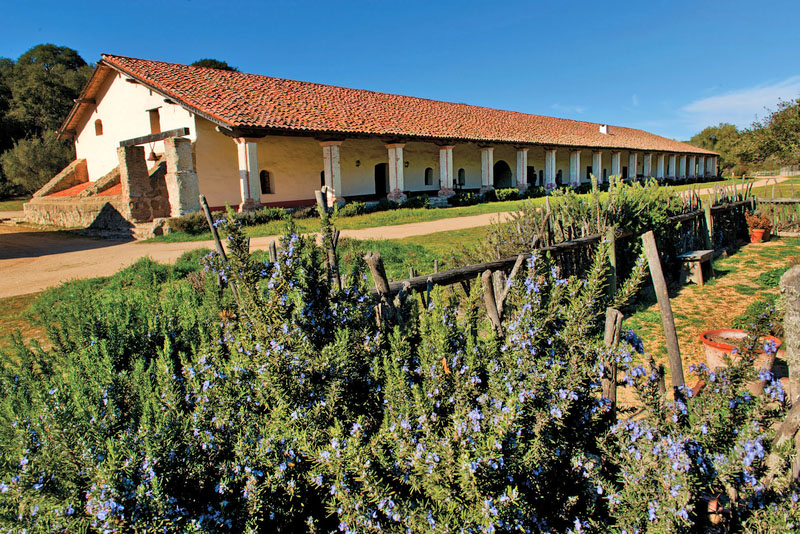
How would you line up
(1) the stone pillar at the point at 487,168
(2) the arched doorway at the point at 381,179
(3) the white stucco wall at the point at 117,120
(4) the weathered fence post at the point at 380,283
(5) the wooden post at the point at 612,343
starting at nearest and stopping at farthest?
(5) the wooden post at the point at 612,343
(4) the weathered fence post at the point at 380,283
(3) the white stucco wall at the point at 117,120
(2) the arched doorway at the point at 381,179
(1) the stone pillar at the point at 487,168

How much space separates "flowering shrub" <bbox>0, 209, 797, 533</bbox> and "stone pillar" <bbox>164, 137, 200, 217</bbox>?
14.3 meters

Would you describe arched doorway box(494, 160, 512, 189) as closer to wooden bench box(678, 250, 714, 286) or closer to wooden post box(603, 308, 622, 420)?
wooden bench box(678, 250, 714, 286)

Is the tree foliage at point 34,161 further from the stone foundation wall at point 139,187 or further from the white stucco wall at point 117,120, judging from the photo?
the stone foundation wall at point 139,187

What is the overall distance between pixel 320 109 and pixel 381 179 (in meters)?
5.51

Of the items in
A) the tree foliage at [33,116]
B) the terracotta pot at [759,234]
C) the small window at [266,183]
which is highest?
the tree foliage at [33,116]

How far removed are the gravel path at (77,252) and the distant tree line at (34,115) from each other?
666 inches

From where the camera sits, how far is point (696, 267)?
8.34 m

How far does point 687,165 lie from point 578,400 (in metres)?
53.6

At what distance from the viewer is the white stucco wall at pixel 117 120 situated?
60.6ft

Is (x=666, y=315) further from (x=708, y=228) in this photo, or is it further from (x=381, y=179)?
(x=381, y=179)

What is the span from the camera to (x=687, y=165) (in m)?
46.9

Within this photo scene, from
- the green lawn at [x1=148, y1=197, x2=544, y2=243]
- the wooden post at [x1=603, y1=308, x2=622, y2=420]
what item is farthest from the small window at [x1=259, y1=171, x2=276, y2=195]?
the wooden post at [x1=603, y1=308, x2=622, y2=420]

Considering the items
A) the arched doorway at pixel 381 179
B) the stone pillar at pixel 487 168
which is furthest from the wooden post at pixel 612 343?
the stone pillar at pixel 487 168

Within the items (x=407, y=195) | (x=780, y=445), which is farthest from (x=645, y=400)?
(x=407, y=195)
